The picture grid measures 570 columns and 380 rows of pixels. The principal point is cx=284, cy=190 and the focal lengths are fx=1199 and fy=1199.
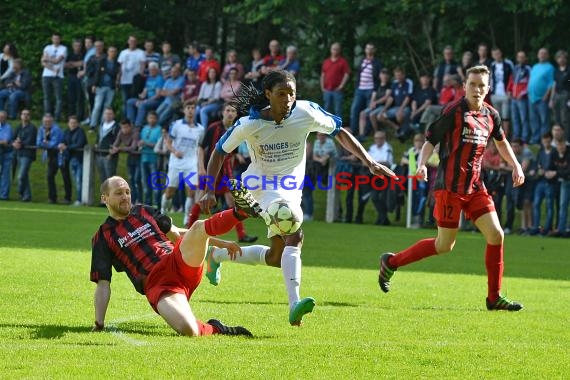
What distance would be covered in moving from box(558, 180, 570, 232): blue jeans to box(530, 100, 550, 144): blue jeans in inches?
98.0

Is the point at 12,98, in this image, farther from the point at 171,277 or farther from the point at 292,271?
the point at 171,277

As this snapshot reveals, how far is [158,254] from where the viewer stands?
886 cm

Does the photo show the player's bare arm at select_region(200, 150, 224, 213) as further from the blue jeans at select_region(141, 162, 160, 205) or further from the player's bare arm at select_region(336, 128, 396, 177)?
the blue jeans at select_region(141, 162, 160, 205)

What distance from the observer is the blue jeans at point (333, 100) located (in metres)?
27.2

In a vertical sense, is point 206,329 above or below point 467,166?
below

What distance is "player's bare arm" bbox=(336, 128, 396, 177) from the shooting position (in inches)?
365

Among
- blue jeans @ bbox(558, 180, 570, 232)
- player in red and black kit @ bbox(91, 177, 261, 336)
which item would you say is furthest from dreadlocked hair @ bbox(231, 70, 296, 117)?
blue jeans @ bbox(558, 180, 570, 232)

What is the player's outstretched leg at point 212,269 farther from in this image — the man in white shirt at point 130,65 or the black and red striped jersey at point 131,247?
the man in white shirt at point 130,65

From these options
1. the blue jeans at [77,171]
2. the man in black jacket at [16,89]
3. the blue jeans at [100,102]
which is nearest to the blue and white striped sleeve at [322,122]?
the blue jeans at [77,171]

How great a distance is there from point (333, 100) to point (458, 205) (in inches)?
647

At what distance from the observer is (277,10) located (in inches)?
1268

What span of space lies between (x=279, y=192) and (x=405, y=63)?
24.4 metres

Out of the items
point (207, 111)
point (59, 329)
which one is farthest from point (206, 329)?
point (207, 111)

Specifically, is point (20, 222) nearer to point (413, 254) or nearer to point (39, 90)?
point (413, 254)
